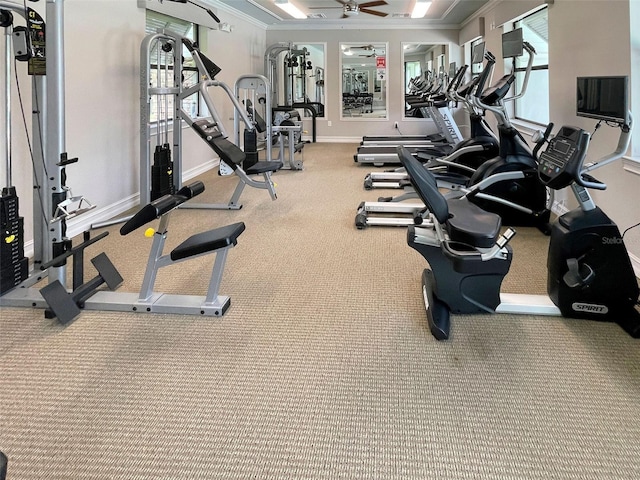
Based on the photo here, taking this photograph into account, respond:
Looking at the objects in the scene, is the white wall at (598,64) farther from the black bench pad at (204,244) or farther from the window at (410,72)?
the window at (410,72)

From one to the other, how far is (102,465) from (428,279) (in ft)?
5.71

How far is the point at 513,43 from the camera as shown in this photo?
3902 mm

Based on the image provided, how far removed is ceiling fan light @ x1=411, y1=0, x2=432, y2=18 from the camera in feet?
24.4

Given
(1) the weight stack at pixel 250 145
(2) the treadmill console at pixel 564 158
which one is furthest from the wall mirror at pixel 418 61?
(2) the treadmill console at pixel 564 158

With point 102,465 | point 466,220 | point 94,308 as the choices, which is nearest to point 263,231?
point 94,308

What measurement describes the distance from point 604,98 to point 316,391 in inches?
76.9

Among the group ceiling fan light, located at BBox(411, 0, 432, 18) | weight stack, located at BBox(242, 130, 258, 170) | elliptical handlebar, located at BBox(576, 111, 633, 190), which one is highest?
ceiling fan light, located at BBox(411, 0, 432, 18)

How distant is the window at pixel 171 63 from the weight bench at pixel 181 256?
3.18 m

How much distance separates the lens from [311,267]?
3086mm

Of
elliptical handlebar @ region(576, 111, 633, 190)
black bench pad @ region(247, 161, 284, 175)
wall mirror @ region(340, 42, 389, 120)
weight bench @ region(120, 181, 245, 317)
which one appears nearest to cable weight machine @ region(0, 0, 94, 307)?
weight bench @ region(120, 181, 245, 317)

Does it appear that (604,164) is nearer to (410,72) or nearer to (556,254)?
(556,254)

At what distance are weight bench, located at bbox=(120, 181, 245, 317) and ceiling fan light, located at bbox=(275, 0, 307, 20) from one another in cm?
583

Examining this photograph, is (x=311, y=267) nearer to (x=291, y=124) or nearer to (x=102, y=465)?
(x=102, y=465)

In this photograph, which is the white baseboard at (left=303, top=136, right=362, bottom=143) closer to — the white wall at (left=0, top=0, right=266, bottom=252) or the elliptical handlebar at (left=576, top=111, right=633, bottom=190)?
the white wall at (left=0, top=0, right=266, bottom=252)
